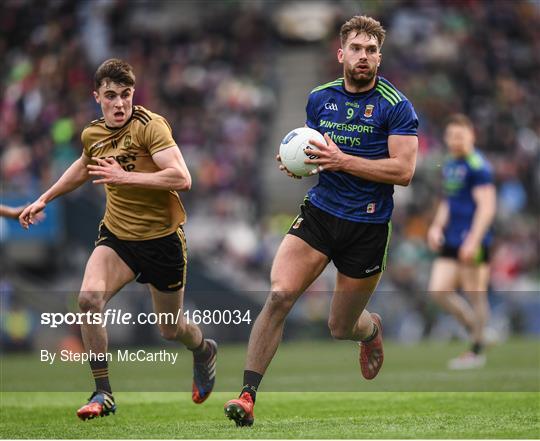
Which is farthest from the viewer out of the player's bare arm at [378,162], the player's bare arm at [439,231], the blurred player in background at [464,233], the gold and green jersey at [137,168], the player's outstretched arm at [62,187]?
the player's bare arm at [439,231]

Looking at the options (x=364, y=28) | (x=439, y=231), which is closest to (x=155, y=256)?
(x=364, y=28)

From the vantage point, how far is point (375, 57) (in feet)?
28.6

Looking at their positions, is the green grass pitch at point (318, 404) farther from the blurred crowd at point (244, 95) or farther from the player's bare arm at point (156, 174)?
the blurred crowd at point (244, 95)

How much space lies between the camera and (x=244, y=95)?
27.4 m

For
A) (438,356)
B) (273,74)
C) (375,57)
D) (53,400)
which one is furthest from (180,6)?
(375,57)

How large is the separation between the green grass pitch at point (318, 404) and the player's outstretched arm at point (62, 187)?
1.54 metres

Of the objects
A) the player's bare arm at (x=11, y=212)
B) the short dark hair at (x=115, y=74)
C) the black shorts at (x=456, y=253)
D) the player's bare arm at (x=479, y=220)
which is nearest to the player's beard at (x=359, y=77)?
the short dark hair at (x=115, y=74)

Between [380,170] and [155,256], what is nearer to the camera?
[380,170]

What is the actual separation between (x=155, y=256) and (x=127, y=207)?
0.43 m

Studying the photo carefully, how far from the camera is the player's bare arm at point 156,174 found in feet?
29.2

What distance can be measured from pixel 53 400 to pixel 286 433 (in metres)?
3.86

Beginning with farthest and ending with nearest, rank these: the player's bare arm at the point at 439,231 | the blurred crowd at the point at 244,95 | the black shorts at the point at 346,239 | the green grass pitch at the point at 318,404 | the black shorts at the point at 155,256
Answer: the blurred crowd at the point at 244,95 → the player's bare arm at the point at 439,231 → the black shorts at the point at 155,256 → the black shorts at the point at 346,239 → the green grass pitch at the point at 318,404

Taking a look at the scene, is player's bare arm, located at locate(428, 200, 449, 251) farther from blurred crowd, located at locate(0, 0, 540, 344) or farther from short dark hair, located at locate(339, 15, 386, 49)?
blurred crowd, located at locate(0, 0, 540, 344)

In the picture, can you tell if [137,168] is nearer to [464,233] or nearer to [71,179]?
[71,179]
